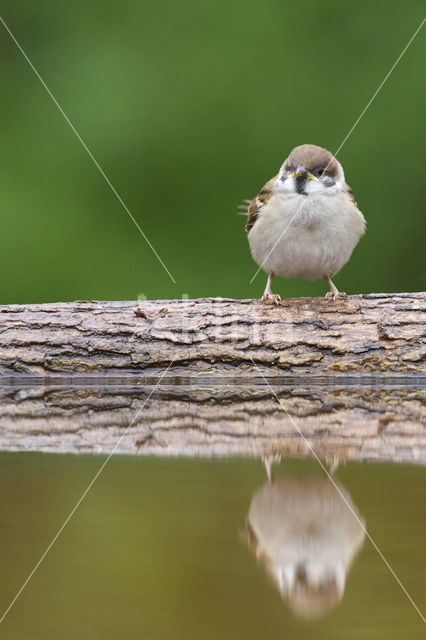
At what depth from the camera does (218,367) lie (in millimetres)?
3389

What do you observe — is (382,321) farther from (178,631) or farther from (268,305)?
(178,631)

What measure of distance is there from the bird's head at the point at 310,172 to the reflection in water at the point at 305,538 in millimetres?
1945

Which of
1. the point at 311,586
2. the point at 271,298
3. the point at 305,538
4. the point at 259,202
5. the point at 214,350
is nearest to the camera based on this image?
the point at 311,586

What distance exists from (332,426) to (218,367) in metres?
1.07

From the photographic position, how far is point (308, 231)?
346 cm

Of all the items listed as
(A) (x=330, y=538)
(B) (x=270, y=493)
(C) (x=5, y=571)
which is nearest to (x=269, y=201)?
(B) (x=270, y=493)

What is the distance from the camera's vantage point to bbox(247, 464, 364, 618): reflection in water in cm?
110

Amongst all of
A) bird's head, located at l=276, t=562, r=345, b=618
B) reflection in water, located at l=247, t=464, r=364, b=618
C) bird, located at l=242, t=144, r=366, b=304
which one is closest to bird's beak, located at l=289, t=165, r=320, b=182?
bird, located at l=242, t=144, r=366, b=304

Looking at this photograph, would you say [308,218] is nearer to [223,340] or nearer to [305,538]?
[223,340]

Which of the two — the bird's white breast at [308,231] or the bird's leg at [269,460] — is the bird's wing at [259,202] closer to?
the bird's white breast at [308,231]

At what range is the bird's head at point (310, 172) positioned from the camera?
11.4 feet

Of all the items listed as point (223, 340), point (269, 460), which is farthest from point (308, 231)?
point (269, 460)

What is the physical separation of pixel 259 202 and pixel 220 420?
140 centimetres

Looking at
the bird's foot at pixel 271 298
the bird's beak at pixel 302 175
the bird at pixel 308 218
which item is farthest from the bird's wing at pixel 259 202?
the bird's foot at pixel 271 298
